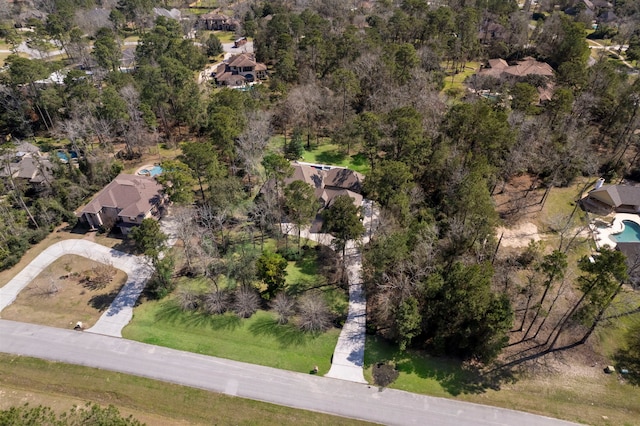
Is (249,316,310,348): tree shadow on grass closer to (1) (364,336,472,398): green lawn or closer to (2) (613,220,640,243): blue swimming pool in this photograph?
(1) (364,336,472,398): green lawn

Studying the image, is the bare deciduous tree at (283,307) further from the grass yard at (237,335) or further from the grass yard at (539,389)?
the grass yard at (539,389)

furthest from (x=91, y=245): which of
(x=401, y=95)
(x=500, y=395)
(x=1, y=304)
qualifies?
(x=401, y=95)

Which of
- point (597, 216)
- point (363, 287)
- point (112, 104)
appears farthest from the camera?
point (112, 104)

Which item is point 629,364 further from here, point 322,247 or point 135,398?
point 135,398

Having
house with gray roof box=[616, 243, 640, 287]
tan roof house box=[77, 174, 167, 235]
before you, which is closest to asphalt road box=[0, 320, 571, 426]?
tan roof house box=[77, 174, 167, 235]

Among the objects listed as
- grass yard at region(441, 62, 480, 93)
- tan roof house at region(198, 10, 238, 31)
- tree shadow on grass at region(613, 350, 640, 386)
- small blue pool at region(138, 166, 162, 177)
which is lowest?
tree shadow on grass at region(613, 350, 640, 386)

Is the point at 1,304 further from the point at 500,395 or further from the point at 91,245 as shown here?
the point at 500,395

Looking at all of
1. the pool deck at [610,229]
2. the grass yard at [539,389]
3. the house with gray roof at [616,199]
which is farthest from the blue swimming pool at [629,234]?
the grass yard at [539,389]
